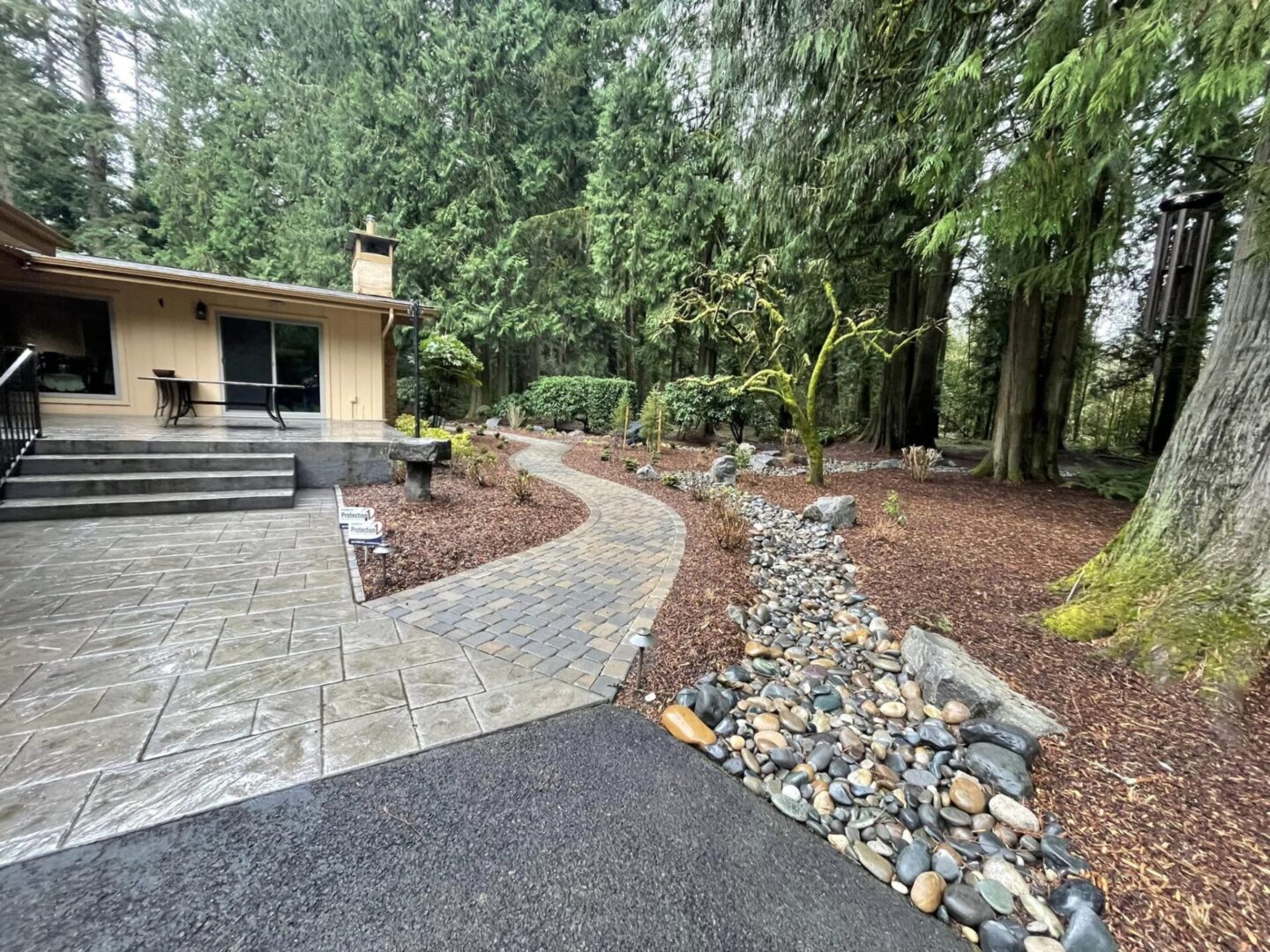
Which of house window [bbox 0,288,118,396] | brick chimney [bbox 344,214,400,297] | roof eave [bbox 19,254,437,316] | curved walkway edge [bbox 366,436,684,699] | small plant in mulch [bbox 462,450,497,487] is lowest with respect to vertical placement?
curved walkway edge [bbox 366,436,684,699]

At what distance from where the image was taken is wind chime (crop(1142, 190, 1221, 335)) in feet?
10.0

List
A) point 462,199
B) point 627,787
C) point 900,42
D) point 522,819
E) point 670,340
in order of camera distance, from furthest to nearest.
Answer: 1. point 462,199
2. point 670,340
3. point 900,42
4. point 627,787
5. point 522,819

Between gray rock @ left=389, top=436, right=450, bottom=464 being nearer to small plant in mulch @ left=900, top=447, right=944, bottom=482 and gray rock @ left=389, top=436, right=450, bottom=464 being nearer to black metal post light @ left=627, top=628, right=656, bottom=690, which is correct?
black metal post light @ left=627, top=628, right=656, bottom=690

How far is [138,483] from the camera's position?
15.4 feet

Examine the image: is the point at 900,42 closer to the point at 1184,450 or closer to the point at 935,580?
the point at 1184,450

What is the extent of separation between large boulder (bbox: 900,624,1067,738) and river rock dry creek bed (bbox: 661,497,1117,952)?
42 mm

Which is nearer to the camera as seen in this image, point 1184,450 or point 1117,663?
point 1117,663

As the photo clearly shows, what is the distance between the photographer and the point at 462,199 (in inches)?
585

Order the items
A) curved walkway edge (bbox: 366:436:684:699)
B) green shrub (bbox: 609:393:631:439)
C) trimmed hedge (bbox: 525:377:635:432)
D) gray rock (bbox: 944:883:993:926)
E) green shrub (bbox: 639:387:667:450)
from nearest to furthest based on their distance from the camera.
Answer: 1. gray rock (bbox: 944:883:993:926)
2. curved walkway edge (bbox: 366:436:684:699)
3. green shrub (bbox: 639:387:667:450)
4. green shrub (bbox: 609:393:631:439)
5. trimmed hedge (bbox: 525:377:635:432)

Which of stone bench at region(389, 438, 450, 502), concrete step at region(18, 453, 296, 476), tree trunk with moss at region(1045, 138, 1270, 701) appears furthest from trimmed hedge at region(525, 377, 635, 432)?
tree trunk with moss at region(1045, 138, 1270, 701)

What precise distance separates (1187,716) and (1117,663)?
1.30 feet

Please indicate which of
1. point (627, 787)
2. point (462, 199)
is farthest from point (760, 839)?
point (462, 199)

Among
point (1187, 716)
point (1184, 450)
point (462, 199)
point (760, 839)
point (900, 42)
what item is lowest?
point (760, 839)

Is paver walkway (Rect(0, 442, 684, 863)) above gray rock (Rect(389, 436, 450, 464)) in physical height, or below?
below
